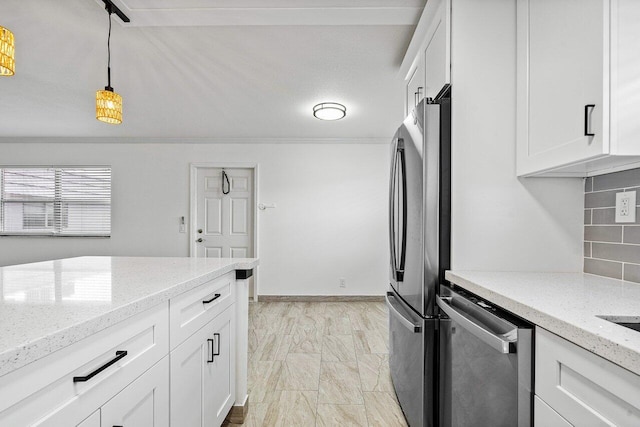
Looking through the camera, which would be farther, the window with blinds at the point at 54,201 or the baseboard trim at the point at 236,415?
the window with blinds at the point at 54,201

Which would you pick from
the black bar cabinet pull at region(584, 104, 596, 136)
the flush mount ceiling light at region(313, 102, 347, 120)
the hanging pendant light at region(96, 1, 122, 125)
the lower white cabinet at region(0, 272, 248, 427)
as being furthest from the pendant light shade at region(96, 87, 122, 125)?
the black bar cabinet pull at region(584, 104, 596, 136)

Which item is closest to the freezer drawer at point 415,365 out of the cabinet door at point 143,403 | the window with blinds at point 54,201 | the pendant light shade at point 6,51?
the cabinet door at point 143,403

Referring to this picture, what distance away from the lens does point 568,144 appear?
1.24 metres

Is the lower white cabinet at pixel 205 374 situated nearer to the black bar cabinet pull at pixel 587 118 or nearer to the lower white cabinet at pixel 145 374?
the lower white cabinet at pixel 145 374

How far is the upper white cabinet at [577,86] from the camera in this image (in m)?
1.08

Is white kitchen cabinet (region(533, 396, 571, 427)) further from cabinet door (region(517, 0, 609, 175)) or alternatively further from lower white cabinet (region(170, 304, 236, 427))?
lower white cabinet (region(170, 304, 236, 427))

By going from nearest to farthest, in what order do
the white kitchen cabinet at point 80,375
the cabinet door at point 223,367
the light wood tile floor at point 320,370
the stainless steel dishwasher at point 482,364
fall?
the white kitchen cabinet at point 80,375 < the stainless steel dishwasher at point 482,364 < the cabinet door at point 223,367 < the light wood tile floor at point 320,370

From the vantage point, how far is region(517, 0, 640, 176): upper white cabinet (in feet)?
3.54

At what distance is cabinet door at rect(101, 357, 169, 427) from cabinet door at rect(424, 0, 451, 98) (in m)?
1.68

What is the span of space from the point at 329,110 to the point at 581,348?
3.19m

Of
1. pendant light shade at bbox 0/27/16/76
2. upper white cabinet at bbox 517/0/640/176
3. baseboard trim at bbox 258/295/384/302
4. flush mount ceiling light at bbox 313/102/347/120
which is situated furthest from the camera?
baseboard trim at bbox 258/295/384/302

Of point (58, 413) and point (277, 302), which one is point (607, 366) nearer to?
point (58, 413)

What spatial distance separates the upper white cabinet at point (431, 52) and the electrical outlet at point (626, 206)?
0.85 meters

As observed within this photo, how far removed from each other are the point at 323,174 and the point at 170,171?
2157 millimetres
